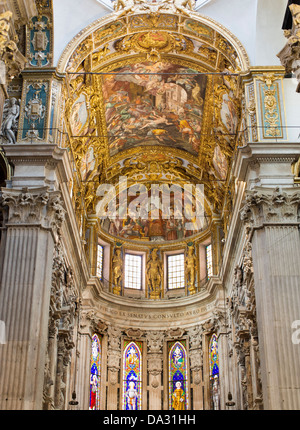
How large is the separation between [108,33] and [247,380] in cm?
1242

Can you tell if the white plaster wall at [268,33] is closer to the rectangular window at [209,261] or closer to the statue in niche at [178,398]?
the rectangular window at [209,261]

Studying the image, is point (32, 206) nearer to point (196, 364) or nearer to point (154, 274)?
point (196, 364)

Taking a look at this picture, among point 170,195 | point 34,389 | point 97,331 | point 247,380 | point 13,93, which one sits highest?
point 170,195

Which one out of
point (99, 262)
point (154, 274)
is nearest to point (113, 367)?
point (99, 262)

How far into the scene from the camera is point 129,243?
103ft

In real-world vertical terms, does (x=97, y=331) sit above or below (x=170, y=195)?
below

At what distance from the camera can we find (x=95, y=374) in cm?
2725

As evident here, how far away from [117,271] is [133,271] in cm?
124

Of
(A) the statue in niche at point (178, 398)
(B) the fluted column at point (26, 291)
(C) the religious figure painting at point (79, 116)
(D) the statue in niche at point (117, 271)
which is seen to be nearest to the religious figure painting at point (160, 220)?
(D) the statue in niche at point (117, 271)

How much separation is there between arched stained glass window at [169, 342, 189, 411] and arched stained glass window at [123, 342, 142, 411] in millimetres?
1409

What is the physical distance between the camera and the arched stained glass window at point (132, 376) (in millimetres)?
28141

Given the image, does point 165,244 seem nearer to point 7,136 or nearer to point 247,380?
point 247,380
